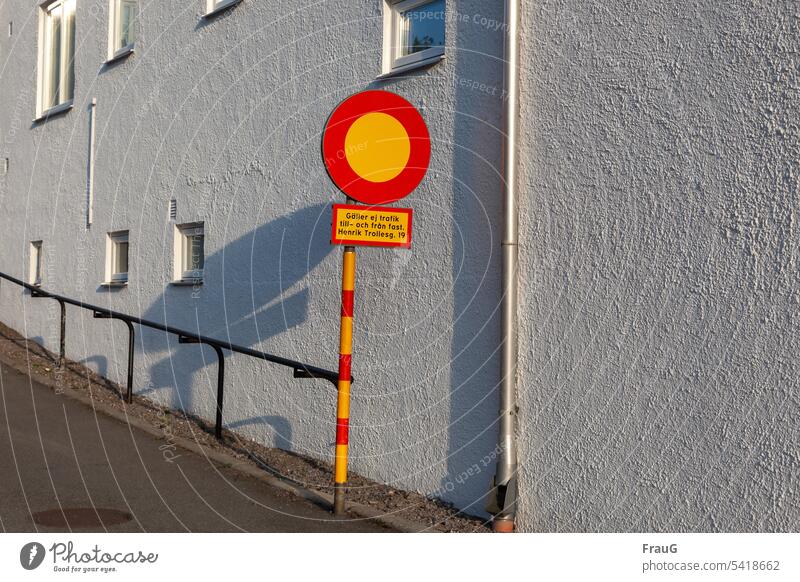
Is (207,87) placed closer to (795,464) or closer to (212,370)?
(212,370)

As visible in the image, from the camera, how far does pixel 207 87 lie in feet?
31.6

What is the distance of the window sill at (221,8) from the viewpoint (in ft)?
30.3

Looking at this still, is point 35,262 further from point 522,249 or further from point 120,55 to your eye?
point 522,249

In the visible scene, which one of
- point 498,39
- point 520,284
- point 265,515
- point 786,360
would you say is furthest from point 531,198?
point 265,515

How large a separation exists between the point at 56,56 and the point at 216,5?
493 centimetres

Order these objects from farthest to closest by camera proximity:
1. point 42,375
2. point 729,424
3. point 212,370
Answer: point 42,375 < point 212,370 < point 729,424

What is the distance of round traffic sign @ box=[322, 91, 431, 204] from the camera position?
6.07m

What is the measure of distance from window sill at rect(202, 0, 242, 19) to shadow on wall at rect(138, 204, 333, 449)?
224 cm

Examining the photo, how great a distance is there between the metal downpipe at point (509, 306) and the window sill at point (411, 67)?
2.68ft

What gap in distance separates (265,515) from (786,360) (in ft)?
11.6

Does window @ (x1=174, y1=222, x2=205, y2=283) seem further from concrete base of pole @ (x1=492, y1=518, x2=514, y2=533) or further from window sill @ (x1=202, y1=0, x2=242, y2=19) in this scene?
concrete base of pole @ (x1=492, y1=518, x2=514, y2=533)

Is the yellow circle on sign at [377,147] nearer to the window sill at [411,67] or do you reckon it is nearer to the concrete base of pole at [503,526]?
the window sill at [411,67]

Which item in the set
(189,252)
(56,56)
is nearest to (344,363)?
(189,252)

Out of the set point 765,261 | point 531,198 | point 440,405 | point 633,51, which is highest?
point 633,51
